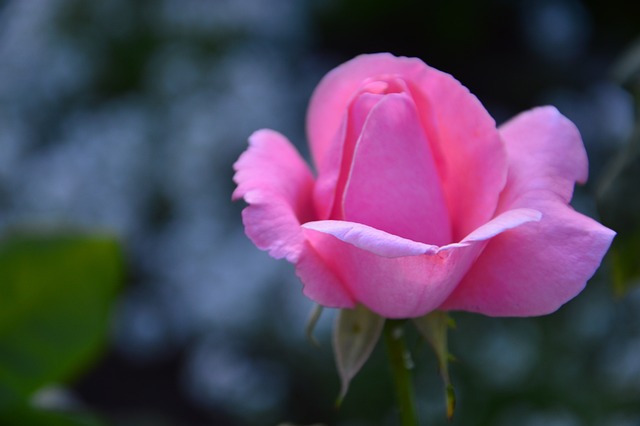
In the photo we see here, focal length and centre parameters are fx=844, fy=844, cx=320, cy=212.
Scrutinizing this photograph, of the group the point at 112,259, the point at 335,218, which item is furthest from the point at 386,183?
the point at 112,259

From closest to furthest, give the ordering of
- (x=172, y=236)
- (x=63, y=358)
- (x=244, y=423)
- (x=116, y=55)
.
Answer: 1. (x=63, y=358)
2. (x=244, y=423)
3. (x=172, y=236)
4. (x=116, y=55)

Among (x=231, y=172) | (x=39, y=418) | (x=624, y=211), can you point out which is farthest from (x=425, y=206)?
(x=231, y=172)

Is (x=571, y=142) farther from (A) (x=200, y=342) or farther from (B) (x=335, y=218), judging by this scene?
(A) (x=200, y=342)

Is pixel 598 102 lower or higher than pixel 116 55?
lower

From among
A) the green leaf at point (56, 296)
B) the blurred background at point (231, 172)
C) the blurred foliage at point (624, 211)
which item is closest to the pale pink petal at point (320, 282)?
the blurred foliage at point (624, 211)

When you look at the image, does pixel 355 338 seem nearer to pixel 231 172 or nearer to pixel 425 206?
pixel 425 206

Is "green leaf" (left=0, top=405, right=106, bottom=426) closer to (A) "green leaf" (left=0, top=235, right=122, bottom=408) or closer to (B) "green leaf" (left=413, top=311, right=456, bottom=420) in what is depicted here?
(A) "green leaf" (left=0, top=235, right=122, bottom=408)

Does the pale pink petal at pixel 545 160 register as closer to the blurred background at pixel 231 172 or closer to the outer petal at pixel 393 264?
the outer petal at pixel 393 264
